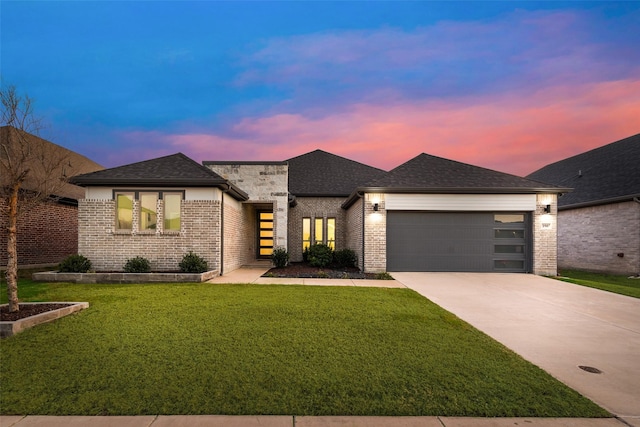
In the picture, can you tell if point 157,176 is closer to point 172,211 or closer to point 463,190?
point 172,211

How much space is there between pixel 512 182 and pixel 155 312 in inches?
531

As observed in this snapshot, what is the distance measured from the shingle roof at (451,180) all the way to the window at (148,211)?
8163mm

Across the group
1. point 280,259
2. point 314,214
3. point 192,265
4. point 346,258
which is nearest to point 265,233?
point 314,214

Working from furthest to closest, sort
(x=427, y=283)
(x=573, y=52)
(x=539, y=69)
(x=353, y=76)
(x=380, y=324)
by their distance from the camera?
(x=353, y=76), (x=539, y=69), (x=573, y=52), (x=427, y=283), (x=380, y=324)

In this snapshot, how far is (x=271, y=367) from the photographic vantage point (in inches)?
130

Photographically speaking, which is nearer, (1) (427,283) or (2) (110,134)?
(1) (427,283)

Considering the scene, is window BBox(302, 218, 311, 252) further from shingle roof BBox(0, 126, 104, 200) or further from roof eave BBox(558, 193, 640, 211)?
roof eave BBox(558, 193, 640, 211)

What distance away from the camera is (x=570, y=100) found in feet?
44.4

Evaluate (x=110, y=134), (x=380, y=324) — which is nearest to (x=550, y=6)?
(x=380, y=324)

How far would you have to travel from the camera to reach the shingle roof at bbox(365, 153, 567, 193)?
38.9 feet

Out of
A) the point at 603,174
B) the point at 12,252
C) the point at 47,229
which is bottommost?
the point at 12,252

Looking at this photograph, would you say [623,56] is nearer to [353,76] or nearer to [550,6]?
[550,6]

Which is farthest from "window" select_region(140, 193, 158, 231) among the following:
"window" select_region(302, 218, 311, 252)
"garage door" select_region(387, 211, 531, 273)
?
"garage door" select_region(387, 211, 531, 273)

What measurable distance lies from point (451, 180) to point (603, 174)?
10.0 metres
